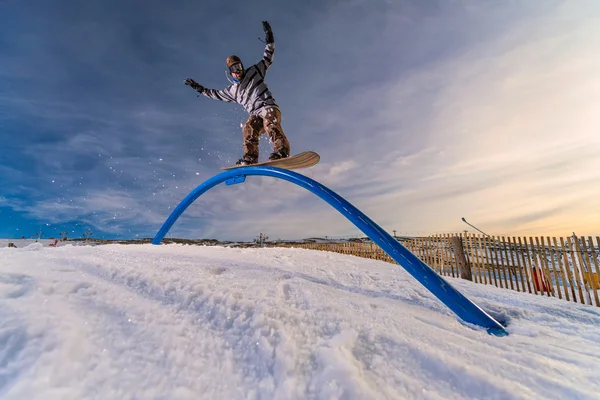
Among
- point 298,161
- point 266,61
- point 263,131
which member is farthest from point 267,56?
point 298,161

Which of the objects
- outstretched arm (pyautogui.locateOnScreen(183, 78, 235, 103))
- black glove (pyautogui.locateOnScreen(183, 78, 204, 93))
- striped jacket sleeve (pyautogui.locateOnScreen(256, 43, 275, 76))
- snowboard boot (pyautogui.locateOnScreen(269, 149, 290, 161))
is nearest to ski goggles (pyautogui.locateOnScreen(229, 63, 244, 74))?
striped jacket sleeve (pyautogui.locateOnScreen(256, 43, 275, 76))

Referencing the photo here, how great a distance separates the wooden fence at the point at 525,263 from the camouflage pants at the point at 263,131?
7394 millimetres

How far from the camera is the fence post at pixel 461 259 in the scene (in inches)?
332

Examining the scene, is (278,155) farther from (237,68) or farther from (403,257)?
(403,257)

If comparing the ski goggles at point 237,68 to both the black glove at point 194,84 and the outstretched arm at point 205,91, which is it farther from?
the black glove at point 194,84

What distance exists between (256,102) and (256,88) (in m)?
0.27

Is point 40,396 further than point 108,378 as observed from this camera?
No

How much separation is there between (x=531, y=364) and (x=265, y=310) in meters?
1.66

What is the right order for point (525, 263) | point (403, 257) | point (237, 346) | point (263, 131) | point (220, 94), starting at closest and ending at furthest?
point (237, 346) → point (403, 257) → point (263, 131) → point (220, 94) → point (525, 263)

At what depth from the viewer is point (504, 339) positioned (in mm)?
1896

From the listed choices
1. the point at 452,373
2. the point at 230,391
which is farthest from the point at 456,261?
the point at 230,391

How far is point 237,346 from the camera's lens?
142 centimetres

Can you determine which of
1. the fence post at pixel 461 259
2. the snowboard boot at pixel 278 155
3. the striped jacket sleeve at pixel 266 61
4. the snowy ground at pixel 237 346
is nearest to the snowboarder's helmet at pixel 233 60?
the striped jacket sleeve at pixel 266 61

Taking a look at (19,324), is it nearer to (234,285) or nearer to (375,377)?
(234,285)
